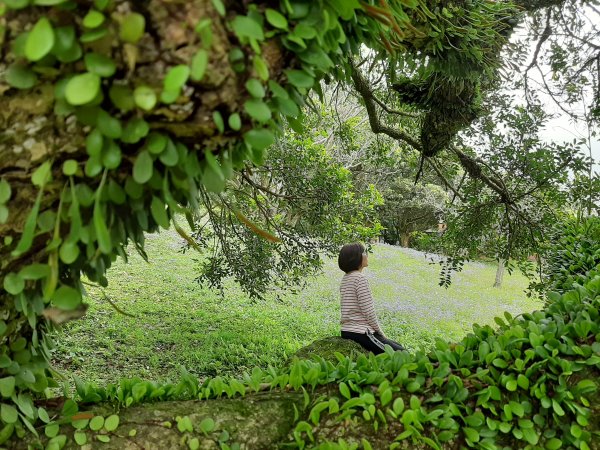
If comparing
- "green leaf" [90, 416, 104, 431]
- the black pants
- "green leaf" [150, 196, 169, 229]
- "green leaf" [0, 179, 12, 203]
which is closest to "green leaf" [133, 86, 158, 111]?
"green leaf" [150, 196, 169, 229]

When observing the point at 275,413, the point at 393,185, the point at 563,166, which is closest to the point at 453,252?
the point at 563,166


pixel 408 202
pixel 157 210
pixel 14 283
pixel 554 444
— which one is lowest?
pixel 408 202

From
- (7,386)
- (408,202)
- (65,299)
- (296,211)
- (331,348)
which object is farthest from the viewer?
(408,202)

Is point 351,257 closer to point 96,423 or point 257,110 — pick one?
point 96,423

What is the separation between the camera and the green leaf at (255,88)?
916 mm

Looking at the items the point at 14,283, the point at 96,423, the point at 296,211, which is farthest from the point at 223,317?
the point at 14,283

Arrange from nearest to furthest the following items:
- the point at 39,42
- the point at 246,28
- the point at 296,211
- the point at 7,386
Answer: the point at 39,42 → the point at 246,28 → the point at 7,386 → the point at 296,211

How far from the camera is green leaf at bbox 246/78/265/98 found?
3.01 feet

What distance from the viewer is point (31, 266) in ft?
3.28

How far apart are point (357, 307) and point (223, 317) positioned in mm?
5586

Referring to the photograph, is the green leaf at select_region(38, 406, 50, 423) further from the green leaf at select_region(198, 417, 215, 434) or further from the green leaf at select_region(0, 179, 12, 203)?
the green leaf at select_region(0, 179, 12, 203)

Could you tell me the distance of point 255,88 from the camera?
0.92 metres

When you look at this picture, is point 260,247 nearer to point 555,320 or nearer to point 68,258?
point 555,320

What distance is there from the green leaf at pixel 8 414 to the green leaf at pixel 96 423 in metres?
0.21
